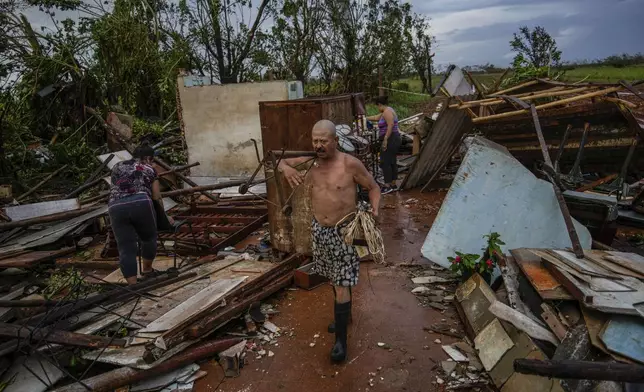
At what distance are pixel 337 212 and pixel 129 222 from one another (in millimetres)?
2730

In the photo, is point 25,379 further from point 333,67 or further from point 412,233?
point 333,67

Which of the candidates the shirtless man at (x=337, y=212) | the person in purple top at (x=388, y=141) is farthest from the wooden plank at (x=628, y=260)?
the person in purple top at (x=388, y=141)

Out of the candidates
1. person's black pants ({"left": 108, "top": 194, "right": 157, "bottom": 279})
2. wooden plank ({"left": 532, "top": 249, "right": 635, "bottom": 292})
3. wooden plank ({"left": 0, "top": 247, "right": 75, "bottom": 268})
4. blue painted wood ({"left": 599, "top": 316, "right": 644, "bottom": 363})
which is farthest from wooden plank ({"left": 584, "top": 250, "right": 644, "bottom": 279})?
wooden plank ({"left": 0, "top": 247, "right": 75, "bottom": 268})

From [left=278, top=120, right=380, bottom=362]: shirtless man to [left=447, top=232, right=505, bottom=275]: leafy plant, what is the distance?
1381 mm

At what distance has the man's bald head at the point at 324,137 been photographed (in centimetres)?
384

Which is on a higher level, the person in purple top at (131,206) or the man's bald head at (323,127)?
the man's bald head at (323,127)

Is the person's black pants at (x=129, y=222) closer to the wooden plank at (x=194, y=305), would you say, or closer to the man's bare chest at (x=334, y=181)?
the wooden plank at (x=194, y=305)

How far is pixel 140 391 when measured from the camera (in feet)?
11.5

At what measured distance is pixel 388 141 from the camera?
9812mm

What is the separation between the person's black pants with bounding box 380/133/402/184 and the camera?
9836 mm

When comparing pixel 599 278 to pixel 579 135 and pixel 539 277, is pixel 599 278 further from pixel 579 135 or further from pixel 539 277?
pixel 579 135

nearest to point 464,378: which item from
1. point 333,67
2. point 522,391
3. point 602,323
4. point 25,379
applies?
point 522,391

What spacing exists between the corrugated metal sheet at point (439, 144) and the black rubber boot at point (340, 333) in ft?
19.6

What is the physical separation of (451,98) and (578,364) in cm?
731
